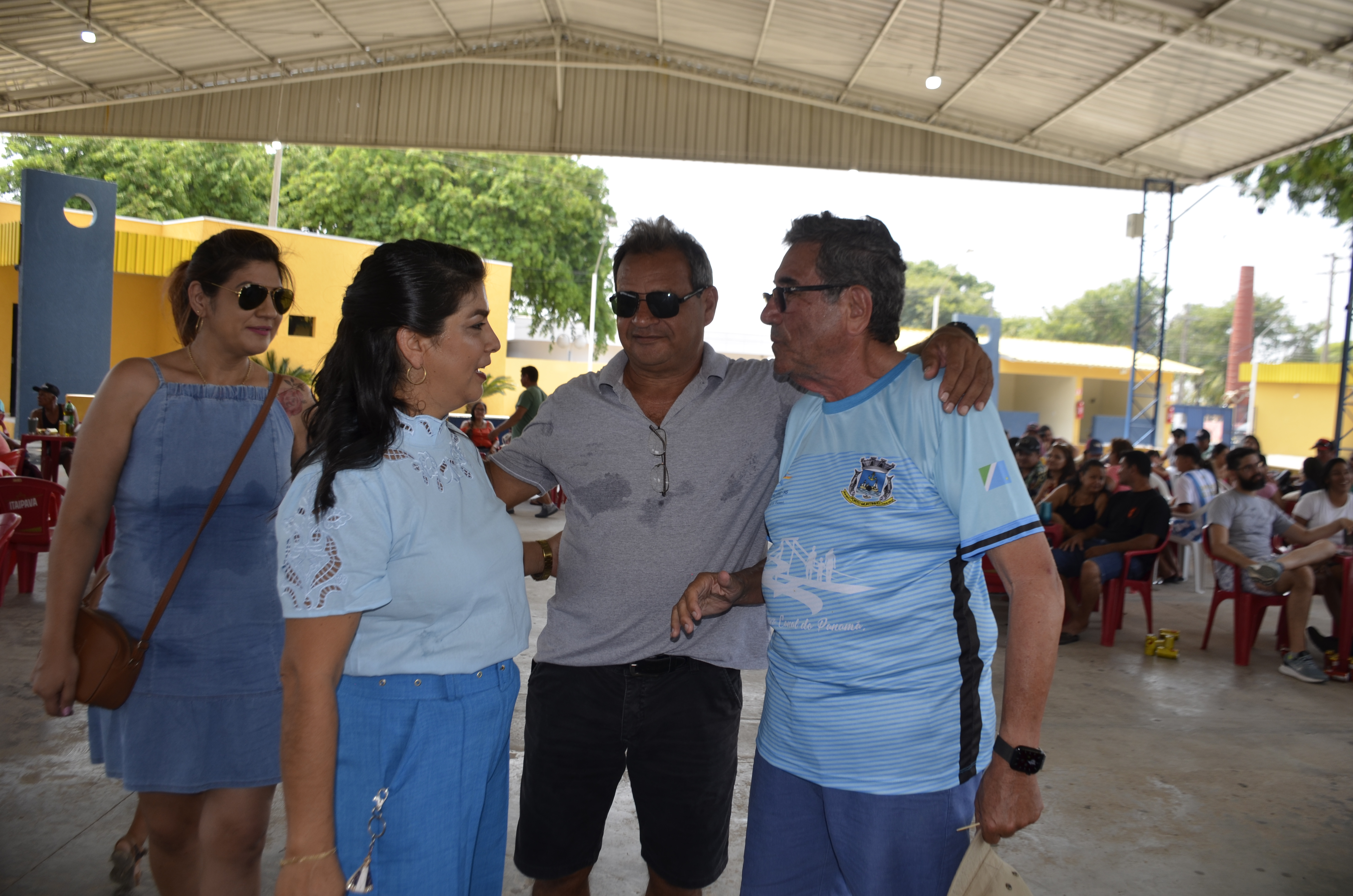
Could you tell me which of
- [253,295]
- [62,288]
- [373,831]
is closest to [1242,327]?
[62,288]

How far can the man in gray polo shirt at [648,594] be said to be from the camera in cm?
230

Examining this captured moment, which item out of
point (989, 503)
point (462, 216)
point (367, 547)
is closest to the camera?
point (367, 547)

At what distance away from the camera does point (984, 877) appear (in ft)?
5.28

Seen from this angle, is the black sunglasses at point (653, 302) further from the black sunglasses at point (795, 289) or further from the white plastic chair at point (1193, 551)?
the white plastic chair at point (1193, 551)

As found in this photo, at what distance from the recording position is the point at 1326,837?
12.5ft

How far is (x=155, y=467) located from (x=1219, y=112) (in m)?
13.8

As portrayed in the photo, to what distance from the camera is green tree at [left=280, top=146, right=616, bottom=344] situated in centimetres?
2875

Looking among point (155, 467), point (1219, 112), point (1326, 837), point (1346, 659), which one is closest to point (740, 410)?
point (155, 467)

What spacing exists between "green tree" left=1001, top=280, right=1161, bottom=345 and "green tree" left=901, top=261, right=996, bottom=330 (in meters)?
3.88

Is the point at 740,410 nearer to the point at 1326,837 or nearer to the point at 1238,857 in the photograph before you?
the point at 1238,857

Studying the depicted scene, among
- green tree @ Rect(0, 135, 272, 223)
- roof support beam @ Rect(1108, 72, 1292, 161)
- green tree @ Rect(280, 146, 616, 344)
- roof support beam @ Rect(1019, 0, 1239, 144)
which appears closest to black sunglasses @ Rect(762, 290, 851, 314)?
roof support beam @ Rect(1019, 0, 1239, 144)

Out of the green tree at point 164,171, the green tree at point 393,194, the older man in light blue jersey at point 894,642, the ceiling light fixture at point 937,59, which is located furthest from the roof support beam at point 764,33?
the green tree at point 164,171

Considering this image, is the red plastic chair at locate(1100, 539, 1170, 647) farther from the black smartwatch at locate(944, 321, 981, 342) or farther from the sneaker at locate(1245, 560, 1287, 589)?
the black smartwatch at locate(944, 321, 981, 342)

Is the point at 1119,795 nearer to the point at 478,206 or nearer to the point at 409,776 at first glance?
the point at 409,776
